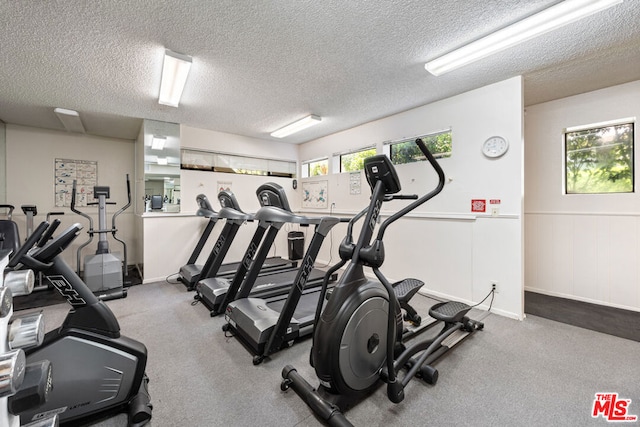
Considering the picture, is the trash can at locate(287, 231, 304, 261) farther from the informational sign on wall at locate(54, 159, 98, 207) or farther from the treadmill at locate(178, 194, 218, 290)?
the informational sign on wall at locate(54, 159, 98, 207)

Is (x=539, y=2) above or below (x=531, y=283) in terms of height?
above

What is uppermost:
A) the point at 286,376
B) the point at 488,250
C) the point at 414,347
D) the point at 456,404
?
the point at 488,250

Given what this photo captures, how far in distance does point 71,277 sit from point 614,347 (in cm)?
419

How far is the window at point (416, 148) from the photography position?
11.8 ft

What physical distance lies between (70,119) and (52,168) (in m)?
1.23

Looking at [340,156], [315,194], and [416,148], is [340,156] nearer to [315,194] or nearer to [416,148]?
[315,194]

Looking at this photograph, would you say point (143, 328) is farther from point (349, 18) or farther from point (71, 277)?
point (349, 18)

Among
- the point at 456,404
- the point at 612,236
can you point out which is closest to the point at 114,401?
the point at 456,404

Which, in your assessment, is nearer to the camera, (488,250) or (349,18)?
(349,18)

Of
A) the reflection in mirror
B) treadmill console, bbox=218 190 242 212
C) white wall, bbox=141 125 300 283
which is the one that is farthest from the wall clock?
the reflection in mirror

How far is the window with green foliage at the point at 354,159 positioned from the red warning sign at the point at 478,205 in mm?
1890

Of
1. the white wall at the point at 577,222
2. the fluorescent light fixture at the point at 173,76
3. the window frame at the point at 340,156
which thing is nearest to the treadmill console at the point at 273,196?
the fluorescent light fixture at the point at 173,76

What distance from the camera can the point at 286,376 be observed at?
1.80 meters

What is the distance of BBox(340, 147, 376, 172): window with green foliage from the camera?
15.5ft
